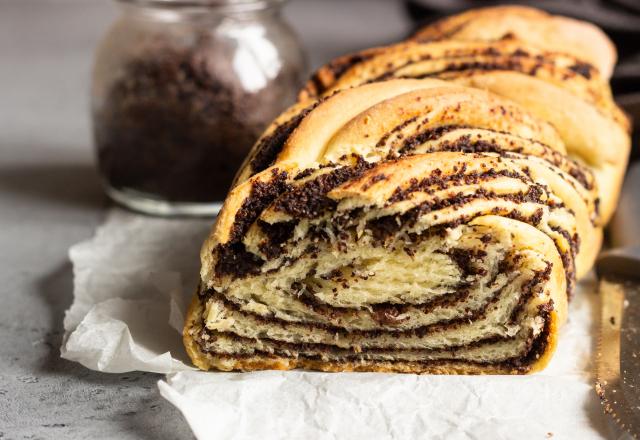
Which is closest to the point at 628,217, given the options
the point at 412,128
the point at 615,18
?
the point at 412,128

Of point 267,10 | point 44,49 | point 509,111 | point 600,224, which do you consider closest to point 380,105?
point 509,111

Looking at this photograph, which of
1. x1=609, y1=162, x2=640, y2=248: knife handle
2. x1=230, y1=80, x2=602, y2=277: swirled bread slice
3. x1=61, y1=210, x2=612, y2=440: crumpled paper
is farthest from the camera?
x1=609, y1=162, x2=640, y2=248: knife handle

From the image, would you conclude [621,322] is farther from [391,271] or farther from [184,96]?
[184,96]

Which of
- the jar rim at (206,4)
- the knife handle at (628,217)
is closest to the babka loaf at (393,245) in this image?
the knife handle at (628,217)

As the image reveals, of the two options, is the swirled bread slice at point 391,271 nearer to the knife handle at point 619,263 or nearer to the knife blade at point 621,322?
the knife blade at point 621,322

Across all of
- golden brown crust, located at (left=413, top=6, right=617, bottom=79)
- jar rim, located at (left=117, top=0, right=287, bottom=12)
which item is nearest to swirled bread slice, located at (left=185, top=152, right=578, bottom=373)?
golden brown crust, located at (left=413, top=6, right=617, bottom=79)

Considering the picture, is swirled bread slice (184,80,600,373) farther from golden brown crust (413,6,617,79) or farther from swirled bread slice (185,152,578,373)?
golden brown crust (413,6,617,79)

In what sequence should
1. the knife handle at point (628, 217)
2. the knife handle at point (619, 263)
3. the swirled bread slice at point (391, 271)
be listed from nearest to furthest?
the swirled bread slice at point (391, 271) → the knife handle at point (619, 263) → the knife handle at point (628, 217)

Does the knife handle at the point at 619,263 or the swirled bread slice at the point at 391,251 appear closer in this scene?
the swirled bread slice at the point at 391,251
